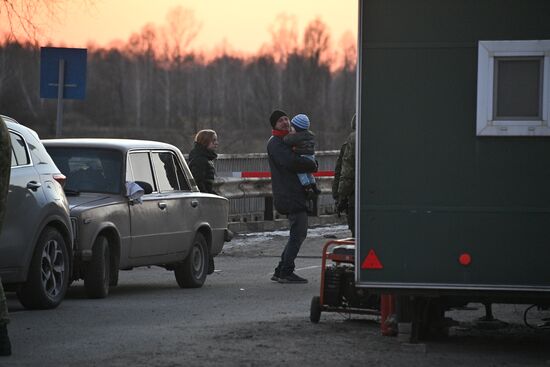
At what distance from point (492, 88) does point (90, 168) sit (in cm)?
590

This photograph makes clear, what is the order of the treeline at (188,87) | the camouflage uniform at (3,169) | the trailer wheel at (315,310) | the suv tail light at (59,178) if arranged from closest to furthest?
the camouflage uniform at (3,169)
the trailer wheel at (315,310)
the suv tail light at (59,178)
the treeline at (188,87)

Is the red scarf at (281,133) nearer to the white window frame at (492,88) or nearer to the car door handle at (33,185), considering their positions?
the car door handle at (33,185)

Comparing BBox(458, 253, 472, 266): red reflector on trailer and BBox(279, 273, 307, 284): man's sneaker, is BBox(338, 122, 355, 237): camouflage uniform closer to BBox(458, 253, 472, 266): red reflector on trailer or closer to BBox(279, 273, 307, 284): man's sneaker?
BBox(279, 273, 307, 284): man's sneaker

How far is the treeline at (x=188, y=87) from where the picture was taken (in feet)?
328

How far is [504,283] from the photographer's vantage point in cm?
1081

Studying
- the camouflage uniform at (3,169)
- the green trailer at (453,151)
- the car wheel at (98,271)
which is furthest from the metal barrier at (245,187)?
the camouflage uniform at (3,169)

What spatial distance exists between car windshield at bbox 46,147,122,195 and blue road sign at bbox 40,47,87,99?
4831 mm

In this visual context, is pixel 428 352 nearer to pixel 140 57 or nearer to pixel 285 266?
pixel 285 266

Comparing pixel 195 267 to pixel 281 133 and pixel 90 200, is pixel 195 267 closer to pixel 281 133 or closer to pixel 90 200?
pixel 281 133

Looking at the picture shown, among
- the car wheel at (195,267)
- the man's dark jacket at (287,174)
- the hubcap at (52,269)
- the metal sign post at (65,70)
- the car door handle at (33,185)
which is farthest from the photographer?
the metal sign post at (65,70)

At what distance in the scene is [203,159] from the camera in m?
19.2

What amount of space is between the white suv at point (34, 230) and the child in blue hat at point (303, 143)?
378cm

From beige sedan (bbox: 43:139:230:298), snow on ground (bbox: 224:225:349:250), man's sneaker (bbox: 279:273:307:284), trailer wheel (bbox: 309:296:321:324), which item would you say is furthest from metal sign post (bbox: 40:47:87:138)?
trailer wheel (bbox: 309:296:321:324)

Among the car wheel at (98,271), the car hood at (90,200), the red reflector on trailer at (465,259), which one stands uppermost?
the car hood at (90,200)
